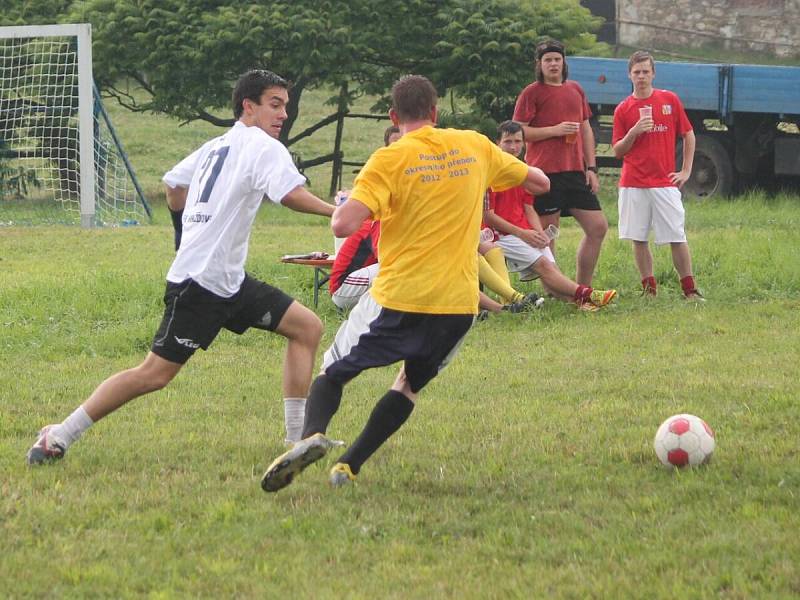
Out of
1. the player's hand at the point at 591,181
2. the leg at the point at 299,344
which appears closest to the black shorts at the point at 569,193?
the player's hand at the point at 591,181

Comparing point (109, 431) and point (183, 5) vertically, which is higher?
point (183, 5)

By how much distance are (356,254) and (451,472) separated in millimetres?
4504

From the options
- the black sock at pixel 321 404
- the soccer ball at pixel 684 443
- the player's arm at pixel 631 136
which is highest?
the player's arm at pixel 631 136

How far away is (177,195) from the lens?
20.6ft

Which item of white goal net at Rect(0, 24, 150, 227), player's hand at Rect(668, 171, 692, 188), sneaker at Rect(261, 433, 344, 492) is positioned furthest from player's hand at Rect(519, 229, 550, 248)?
white goal net at Rect(0, 24, 150, 227)

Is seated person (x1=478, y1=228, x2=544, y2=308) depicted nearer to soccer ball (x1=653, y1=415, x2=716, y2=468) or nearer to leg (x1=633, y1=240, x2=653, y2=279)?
leg (x1=633, y1=240, x2=653, y2=279)

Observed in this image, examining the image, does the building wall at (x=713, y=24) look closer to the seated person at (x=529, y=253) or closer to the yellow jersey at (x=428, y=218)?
the seated person at (x=529, y=253)

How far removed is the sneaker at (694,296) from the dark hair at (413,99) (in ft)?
19.0

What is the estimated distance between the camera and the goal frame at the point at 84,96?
18594 millimetres

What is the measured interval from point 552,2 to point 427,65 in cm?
234

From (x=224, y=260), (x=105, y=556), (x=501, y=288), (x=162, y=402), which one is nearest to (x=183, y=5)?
(x=501, y=288)

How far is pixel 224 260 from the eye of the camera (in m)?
5.91

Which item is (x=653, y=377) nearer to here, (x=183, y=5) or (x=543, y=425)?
(x=543, y=425)

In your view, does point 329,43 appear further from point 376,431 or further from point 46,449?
point 376,431
